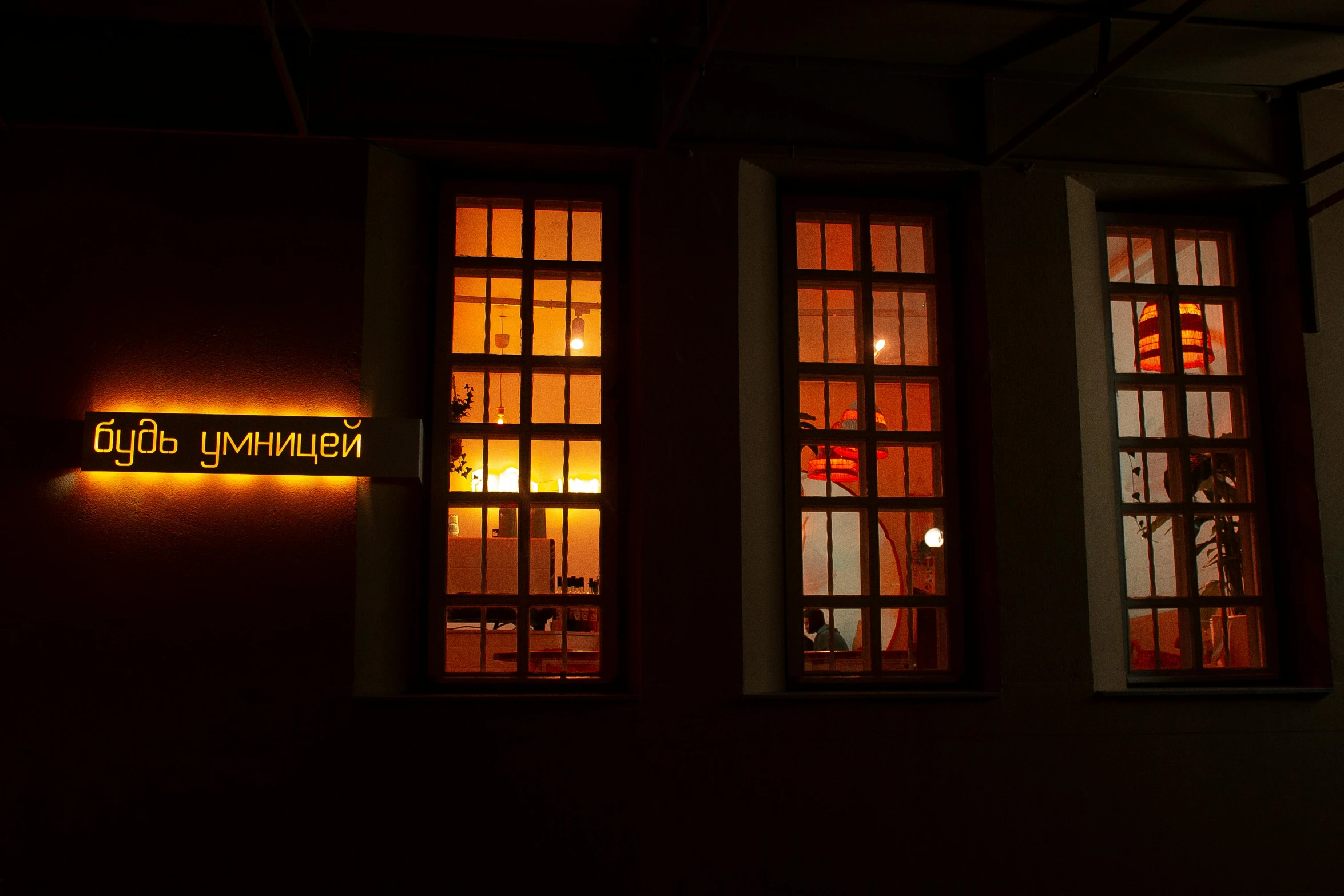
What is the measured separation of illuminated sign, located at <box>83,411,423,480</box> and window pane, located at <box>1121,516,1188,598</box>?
3830 mm

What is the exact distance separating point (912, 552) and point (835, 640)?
0.63 metres

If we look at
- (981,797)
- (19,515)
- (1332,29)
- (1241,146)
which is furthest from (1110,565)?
(19,515)

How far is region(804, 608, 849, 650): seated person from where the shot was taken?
190 inches

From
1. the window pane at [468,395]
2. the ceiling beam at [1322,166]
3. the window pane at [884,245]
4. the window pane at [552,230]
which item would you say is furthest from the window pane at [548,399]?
the ceiling beam at [1322,166]

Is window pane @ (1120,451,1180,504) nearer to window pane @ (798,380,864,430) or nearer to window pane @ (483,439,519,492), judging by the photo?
window pane @ (798,380,864,430)

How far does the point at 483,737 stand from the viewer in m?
4.32

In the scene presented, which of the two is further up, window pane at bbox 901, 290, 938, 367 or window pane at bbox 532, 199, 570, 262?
window pane at bbox 532, 199, 570, 262

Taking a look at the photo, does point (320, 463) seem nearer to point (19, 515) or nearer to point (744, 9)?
point (19, 515)

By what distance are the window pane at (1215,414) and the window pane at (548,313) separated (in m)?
3.51

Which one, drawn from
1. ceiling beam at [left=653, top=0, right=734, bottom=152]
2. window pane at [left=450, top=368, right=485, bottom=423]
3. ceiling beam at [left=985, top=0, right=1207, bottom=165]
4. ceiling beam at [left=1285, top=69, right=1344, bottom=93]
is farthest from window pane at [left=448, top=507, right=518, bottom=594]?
ceiling beam at [left=1285, top=69, right=1344, bottom=93]

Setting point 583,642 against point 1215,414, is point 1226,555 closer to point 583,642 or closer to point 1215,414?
point 1215,414

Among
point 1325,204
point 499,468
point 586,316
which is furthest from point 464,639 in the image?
point 1325,204

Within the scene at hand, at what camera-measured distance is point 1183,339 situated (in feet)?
16.9

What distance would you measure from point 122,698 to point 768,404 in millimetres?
3369
